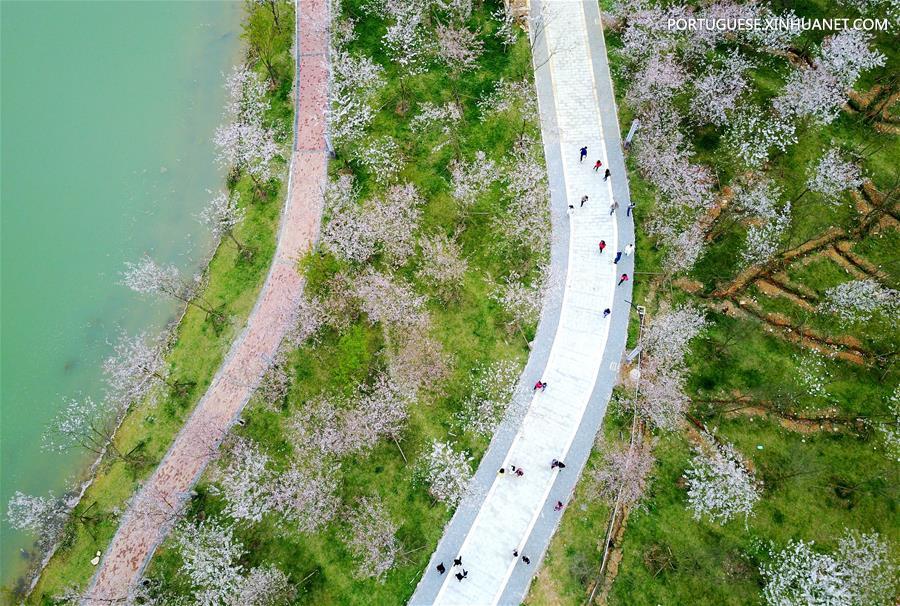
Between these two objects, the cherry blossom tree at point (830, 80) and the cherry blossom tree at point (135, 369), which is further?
the cherry blossom tree at point (135, 369)

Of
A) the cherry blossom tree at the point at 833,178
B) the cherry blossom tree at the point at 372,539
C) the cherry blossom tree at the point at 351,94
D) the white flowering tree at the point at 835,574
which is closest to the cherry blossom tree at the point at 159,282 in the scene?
the cherry blossom tree at the point at 351,94

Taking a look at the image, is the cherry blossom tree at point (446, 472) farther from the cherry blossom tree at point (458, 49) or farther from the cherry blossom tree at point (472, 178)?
the cherry blossom tree at point (458, 49)

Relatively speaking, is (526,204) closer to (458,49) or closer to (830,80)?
(458,49)

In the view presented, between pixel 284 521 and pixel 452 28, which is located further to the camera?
pixel 452 28

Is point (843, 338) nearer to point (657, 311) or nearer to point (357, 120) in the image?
point (657, 311)

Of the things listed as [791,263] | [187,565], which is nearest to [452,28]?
[791,263]

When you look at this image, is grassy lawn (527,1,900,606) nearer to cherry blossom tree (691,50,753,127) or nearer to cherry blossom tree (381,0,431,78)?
cherry blossom tree (691,50,753,127)

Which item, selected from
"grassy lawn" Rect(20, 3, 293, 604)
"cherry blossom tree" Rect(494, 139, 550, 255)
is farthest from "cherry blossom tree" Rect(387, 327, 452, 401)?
"grassy lawn" Rect(20, 3, 293, 604)
